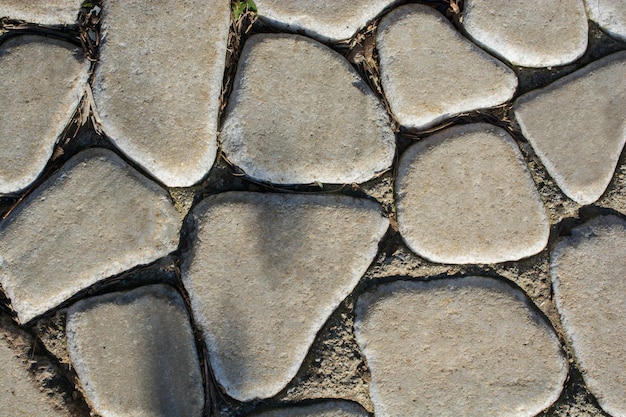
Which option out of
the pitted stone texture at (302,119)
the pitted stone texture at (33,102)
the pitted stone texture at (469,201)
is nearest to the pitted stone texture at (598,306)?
the pitted stone texture at (469,201)

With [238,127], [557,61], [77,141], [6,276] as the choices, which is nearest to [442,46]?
[557,61]

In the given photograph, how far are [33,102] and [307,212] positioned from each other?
1.00 metres

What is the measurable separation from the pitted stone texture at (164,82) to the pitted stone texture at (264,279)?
216 millimetres

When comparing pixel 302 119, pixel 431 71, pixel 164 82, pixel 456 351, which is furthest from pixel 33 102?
pixel 456 351

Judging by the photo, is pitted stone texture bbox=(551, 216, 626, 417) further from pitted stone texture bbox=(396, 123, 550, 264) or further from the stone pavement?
pitted stone texture bbox=(396, 123, 550, 264)

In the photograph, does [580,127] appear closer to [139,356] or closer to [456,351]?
[456,351]

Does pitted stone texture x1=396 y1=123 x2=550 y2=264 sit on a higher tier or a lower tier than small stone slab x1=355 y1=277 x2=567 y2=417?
higher

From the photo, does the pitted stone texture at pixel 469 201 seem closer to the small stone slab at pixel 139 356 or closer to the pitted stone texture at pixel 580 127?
the pitted stone texture at pixel 580 127

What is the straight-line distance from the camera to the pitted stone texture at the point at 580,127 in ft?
5.81

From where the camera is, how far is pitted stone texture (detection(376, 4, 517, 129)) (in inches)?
69.4

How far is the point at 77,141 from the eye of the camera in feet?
5.84

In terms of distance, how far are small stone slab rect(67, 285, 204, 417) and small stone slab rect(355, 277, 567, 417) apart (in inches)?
23.3

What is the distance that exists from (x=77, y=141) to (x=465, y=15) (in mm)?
1414

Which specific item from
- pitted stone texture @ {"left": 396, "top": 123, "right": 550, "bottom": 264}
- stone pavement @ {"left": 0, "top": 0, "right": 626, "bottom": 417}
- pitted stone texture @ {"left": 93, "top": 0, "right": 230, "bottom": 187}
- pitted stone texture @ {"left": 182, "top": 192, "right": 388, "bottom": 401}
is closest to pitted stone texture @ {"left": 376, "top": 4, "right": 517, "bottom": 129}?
stone pavement @ {"left": 0, "top": 0, "right": 626, "bottom": 417}
